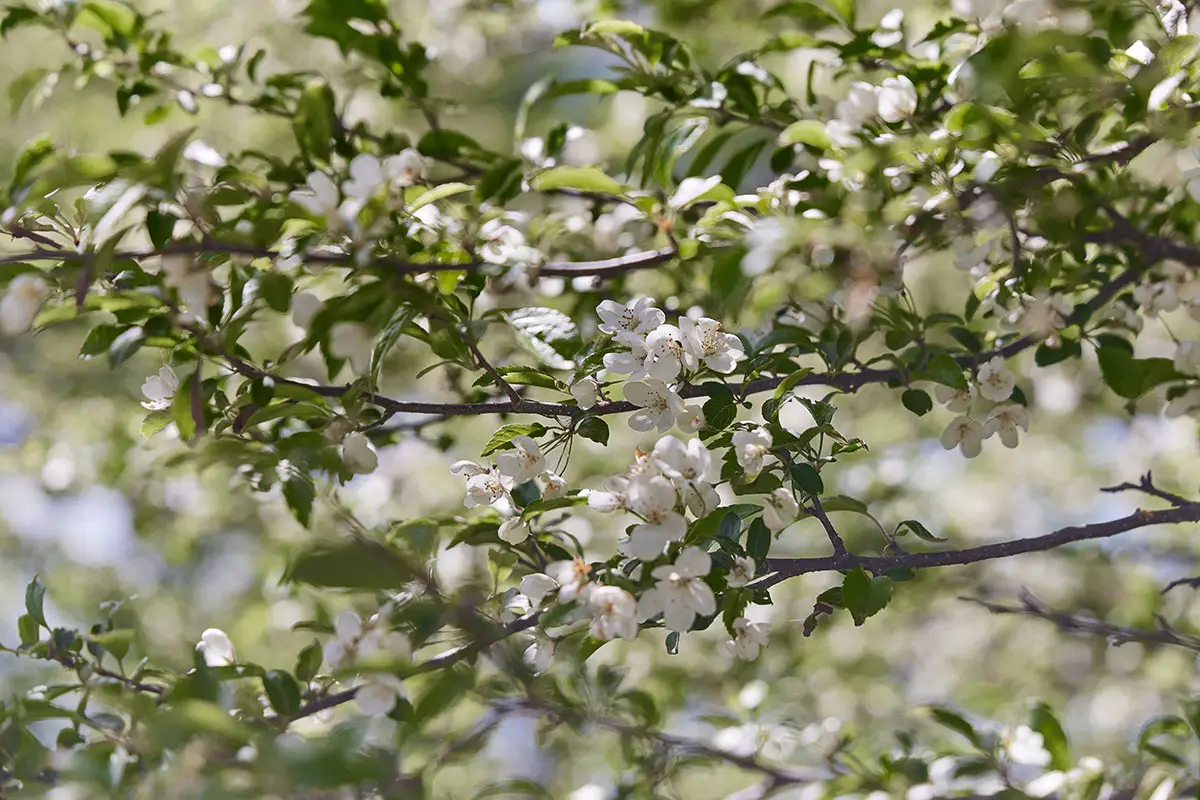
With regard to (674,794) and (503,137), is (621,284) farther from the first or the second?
(503,137)

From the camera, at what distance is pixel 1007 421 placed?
1.72m

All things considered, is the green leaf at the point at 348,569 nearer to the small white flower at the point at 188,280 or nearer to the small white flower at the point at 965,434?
the small white flower at the point at 188,280

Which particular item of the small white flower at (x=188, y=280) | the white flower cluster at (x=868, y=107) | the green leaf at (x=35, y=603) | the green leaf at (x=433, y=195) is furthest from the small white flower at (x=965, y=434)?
the green leaf at (x=35, y=603)

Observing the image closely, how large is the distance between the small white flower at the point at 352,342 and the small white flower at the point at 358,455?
0.17 metres

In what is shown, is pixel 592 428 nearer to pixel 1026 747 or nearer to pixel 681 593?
pixel 681 593

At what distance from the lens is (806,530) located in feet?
13.2

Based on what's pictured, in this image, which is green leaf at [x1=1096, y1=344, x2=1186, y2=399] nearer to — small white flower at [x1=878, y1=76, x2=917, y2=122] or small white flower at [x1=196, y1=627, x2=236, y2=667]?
small white flower at [x1=878, y1=76, x2=917, y2=122]

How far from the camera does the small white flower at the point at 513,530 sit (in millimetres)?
1479

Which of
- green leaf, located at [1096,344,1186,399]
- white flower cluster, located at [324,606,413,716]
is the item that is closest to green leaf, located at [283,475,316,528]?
white flower cluster, located at [324,606,413,716]

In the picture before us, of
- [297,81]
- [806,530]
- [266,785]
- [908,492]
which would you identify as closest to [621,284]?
[297,81]

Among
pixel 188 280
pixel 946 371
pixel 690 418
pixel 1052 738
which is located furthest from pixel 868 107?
pixel 1052 738

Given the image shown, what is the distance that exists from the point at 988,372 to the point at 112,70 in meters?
1.68

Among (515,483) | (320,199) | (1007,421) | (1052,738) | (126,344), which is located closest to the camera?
(320,199)

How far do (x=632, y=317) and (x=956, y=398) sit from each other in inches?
24.5
